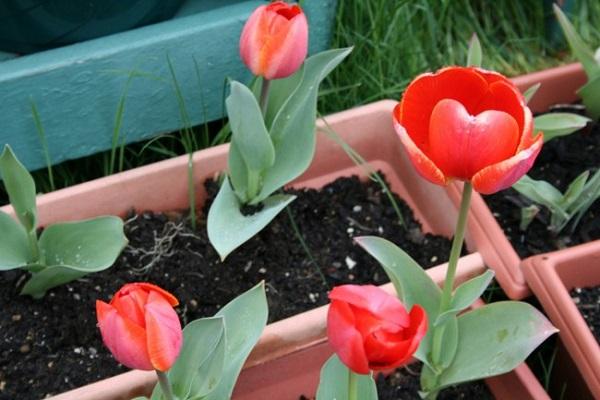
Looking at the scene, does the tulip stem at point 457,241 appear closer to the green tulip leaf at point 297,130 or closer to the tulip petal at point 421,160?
the tulip petal at point 421,160

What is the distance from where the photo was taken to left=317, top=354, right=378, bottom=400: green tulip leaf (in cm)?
94

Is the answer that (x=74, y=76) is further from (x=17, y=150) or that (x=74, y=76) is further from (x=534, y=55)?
(x=534, y=55)

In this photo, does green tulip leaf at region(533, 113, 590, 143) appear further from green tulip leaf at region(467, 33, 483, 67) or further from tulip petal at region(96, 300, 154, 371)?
tulip petal at region(96, 300, 154, 371)

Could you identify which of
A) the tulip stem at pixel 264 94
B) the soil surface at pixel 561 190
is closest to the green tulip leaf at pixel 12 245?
the tulip stem at pixel 264 94

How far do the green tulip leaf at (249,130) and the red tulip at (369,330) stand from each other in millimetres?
425

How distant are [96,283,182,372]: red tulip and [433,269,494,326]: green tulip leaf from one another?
0.32 m

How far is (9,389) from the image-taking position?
1.12 meters

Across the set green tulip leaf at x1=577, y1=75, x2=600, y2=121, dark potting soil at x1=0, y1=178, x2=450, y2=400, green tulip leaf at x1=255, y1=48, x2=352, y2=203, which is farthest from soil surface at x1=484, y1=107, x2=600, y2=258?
green tulip leaf at x1=255, y1=48, x2=352, y2=203

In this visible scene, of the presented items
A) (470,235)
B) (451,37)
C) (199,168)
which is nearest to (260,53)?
(199,168)

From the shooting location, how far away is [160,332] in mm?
744

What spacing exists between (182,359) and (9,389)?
304 millimetres

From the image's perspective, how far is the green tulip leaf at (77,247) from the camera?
1.13m

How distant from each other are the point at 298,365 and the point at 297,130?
0.96 ft

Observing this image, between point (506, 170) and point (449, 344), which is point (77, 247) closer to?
point (449, 344)
